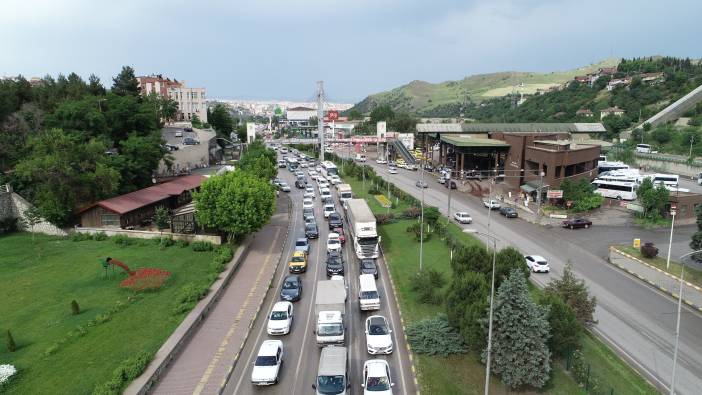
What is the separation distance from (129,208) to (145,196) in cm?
464

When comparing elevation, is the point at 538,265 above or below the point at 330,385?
above

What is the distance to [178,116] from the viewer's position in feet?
424

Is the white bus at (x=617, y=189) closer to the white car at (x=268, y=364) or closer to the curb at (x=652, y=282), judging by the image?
the curb at (x=652, y=282)

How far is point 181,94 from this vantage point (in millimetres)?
135500

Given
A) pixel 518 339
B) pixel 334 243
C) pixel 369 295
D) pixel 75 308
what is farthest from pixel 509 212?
pixel 75 308

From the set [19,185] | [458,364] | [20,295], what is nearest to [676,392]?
[458,364]

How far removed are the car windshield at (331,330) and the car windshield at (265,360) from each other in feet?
10.5

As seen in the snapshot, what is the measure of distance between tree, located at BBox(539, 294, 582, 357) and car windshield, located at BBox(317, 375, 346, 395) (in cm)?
969

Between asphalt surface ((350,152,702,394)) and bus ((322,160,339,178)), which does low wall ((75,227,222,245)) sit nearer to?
asphalt surface ((350,152,702,394))

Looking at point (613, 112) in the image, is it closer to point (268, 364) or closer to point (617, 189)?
point (617, 189)

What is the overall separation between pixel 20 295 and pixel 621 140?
113464 millimetres

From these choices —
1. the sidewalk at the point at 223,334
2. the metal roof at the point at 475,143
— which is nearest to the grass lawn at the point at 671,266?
the sidewalk at the point at 223,334

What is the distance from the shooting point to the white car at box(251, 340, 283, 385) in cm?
1947

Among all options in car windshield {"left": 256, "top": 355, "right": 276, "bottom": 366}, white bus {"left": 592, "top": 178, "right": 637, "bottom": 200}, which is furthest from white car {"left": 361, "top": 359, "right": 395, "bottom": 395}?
white bus {"left": 592, "top": 178, "right": 637, "bottom": 200}
